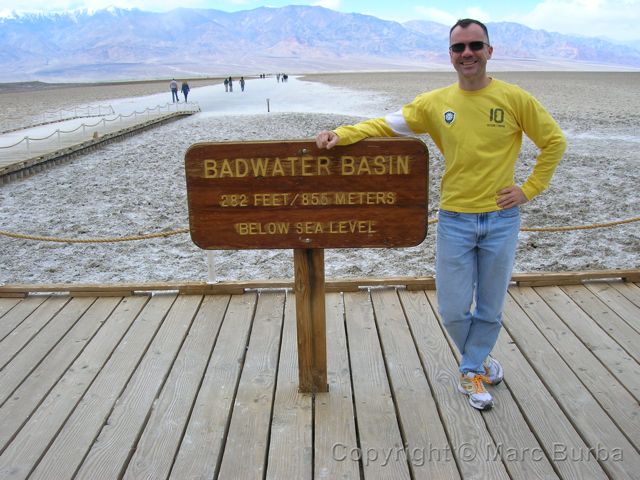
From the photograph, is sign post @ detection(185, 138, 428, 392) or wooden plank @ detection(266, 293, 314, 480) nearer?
wooden plank @ detection(266, 293, 314, 480)

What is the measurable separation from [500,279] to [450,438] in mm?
783

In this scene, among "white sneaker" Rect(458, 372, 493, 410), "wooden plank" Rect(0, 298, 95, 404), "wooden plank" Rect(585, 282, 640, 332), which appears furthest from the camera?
"wooden plank" Rect(585, 282, 640, 332)

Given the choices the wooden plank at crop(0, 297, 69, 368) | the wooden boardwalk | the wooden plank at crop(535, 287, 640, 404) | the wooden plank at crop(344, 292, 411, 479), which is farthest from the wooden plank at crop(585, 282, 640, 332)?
the wooden plank at crop(0, 297, 69, 368)

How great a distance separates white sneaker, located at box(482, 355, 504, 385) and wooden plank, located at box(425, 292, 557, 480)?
0.28 feet

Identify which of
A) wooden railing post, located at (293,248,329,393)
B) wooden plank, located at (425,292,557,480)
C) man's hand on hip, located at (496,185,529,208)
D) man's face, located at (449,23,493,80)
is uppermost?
man's face, located at (449,23,493,80)

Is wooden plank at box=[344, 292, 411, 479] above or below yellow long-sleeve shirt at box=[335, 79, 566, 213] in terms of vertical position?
below

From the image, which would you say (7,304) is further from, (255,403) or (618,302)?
(618,302)

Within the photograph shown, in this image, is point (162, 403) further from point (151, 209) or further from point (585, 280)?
point (151, 209)

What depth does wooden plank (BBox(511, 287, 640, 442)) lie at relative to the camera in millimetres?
2963

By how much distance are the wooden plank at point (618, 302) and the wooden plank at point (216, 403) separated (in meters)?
2.43

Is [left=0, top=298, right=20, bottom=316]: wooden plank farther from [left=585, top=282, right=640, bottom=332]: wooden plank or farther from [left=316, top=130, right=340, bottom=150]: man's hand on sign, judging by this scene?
[left=585, top=282, right=640, bottom=332]: wooden plank

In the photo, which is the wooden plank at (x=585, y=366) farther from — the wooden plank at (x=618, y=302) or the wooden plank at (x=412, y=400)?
the wooden plank at (x=412, y=400)

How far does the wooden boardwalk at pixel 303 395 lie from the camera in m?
2.69

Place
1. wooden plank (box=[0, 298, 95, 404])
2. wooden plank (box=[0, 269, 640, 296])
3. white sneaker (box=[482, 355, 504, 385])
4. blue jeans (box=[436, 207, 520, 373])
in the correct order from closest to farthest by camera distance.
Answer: blue jeans (box=[436, 207, 520, 373])
white sneaker (box=[482, 355, 504, 385])
wooden plank (box=[0, 298, 95, 404])
wooden plank (box=[0, 269, 640, 296])
